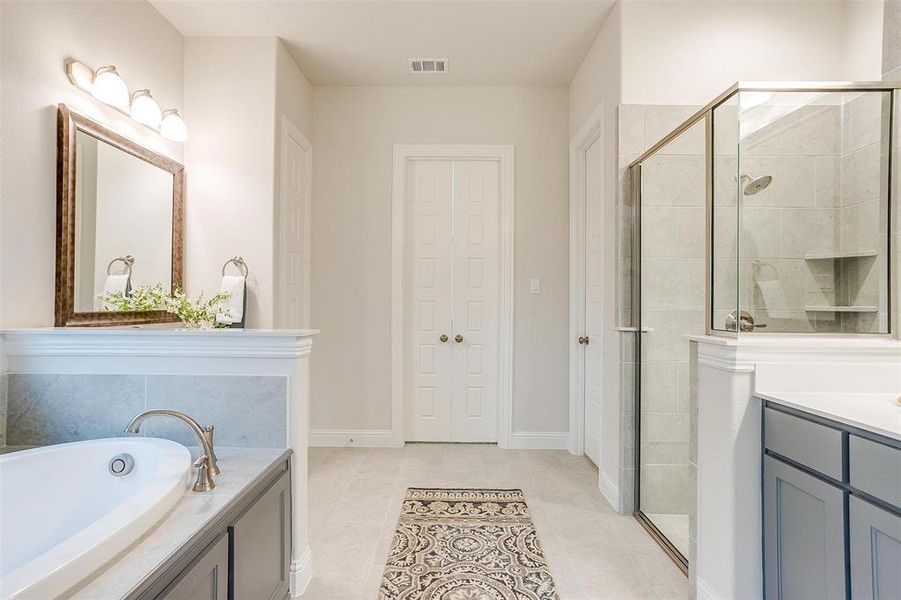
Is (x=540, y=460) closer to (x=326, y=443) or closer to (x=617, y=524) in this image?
(x=617, y=524)

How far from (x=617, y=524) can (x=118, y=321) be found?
266 cm

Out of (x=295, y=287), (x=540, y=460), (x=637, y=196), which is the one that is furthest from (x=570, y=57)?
(x=540, y=460)

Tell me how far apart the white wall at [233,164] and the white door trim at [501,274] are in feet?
3.16

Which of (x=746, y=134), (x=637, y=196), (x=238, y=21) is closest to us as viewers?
(x=746, y=134)

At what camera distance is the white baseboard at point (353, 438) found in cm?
361

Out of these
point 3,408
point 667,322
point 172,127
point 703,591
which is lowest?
point 703,591

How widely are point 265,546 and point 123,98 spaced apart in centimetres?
212

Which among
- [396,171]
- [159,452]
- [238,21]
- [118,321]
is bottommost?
[159,452]

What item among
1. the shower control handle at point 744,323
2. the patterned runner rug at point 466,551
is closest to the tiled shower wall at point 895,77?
the shower control handle at point 744,323

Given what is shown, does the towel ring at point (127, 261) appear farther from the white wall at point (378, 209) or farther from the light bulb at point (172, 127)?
the white wall at point (378, 209)

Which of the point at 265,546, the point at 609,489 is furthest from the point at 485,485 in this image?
the point at 265,546

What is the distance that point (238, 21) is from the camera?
2.79 metres

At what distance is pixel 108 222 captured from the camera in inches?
89.0

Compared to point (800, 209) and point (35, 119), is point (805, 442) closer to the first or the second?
point (800, 209)
